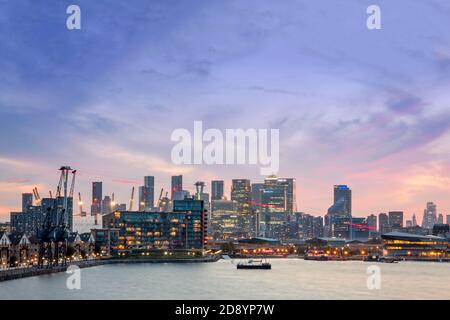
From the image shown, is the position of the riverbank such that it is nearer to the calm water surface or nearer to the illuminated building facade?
the calm water surface

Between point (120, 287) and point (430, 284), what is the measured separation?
47.6 m

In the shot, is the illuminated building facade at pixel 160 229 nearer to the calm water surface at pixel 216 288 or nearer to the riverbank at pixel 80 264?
the riverbank at pixel 80 264

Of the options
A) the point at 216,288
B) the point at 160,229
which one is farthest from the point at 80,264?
the point at 160,229

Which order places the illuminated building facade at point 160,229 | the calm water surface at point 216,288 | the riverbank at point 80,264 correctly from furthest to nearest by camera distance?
the illuminated building facade at point 160,229 < the riverbank at point 80,264 < the calm water surface at point 216,288

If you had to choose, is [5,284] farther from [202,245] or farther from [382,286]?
[202,245]

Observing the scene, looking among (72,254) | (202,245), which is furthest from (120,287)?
(202,245)

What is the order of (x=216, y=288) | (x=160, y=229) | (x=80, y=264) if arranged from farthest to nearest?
1. (x=160, y=229)
2. (x=80, y=264)
3. (x=216, y=288)

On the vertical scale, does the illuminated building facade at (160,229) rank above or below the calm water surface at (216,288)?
above

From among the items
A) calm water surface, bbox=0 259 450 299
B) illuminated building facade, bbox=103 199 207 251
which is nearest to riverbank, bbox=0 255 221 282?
calm water surface, bbox=0 259 450 299

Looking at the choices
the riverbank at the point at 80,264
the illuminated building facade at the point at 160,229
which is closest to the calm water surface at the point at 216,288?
the riverbank at the point at 80,264

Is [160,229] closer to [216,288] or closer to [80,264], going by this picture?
[80,264]

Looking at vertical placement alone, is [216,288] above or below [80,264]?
above

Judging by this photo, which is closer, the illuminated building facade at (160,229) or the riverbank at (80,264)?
the riverbank at (80,264)

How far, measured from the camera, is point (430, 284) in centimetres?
9581
